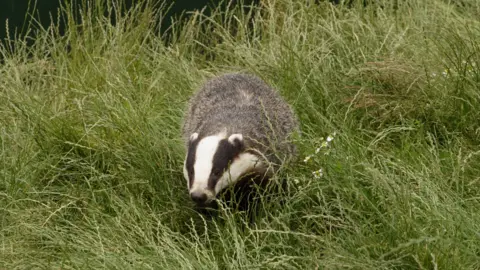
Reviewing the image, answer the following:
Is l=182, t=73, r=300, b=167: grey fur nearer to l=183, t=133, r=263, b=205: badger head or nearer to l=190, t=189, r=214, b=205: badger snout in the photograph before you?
l=183, t=133, r=263, b=205: badger head

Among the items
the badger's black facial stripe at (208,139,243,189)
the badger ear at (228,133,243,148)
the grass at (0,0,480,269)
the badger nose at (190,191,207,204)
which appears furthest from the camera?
the badger ear at (228,133,243,148)

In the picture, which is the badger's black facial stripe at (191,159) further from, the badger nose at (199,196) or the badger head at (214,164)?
the badger nose at (199,196)

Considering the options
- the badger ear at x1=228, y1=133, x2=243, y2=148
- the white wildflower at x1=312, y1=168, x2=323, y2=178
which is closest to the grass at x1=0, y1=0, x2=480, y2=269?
the white wildflower at x1=312, y1=168, x2=323, y2=178

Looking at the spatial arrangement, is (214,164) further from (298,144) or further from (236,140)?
(298,144)

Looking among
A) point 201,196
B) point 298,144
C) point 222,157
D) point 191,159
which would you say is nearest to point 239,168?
point 222,157

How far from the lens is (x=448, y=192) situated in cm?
429

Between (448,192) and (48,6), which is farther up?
(448,192)

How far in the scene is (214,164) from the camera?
4.52 metres

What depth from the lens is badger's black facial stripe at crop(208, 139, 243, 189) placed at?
4477 millimetres

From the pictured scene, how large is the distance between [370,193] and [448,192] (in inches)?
15.6

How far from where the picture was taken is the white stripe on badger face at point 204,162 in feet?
14.5

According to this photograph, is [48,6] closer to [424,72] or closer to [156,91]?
[156,91]

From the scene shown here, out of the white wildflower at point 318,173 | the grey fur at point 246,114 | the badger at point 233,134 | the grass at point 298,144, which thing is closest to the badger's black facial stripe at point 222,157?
the badger at point 233,134

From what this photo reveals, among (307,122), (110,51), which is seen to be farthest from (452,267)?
(110,51)
